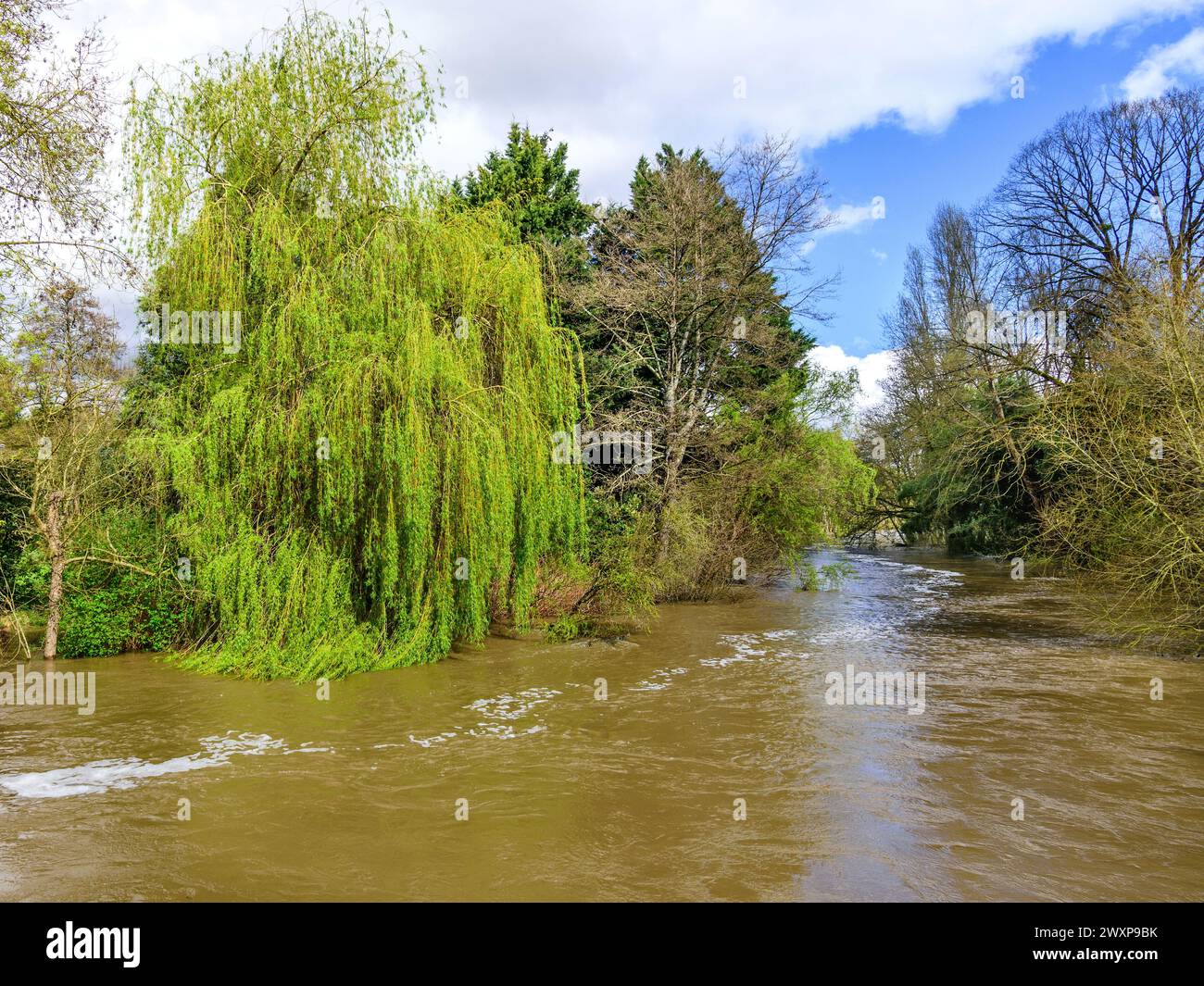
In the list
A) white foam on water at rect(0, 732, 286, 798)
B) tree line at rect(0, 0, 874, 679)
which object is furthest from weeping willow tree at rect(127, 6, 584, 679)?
white foam on water at rect(0, 732, 286, 798)

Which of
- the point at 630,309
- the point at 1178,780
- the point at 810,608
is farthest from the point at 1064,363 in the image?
the point at 1178,780

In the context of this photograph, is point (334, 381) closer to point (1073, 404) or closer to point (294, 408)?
point (294, 408)

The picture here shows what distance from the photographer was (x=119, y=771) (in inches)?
294

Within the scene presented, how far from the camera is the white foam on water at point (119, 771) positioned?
7.01 m

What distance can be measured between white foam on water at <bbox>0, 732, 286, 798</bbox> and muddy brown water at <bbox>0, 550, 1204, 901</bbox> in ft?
0.11

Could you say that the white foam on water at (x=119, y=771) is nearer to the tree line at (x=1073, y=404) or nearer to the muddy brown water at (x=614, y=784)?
the muddy brown water at (x=614, y=784)

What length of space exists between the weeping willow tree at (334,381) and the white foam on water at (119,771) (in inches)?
106

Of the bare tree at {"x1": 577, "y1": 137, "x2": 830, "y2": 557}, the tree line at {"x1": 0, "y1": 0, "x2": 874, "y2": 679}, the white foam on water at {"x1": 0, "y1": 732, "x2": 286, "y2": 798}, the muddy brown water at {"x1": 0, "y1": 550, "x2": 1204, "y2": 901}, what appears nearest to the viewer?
the muddy brown water at {"x1": 0, "y1": 550, "x2": 1204, "y2": 901}

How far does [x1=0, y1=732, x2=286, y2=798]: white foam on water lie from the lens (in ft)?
23.0

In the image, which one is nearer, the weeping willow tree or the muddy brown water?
the muddy brown water

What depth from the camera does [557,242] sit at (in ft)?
74.0

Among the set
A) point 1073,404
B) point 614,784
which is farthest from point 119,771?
point 1073,404

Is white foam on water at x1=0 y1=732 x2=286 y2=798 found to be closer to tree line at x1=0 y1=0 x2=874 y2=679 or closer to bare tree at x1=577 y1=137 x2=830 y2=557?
tree line at x1=0 y1=0 x2=874 y2=679

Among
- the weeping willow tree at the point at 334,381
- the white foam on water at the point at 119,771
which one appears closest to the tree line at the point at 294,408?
the weeping willow tree at the point at 334,381
